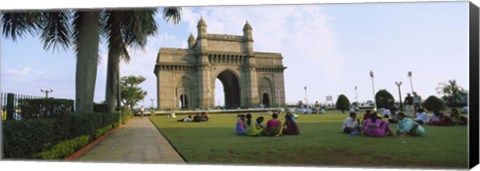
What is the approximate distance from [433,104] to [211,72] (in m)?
32.8

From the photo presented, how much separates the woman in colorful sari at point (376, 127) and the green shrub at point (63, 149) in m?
6.44

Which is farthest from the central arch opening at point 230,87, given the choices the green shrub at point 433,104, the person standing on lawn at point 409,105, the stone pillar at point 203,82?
the green shrub at point 433,104

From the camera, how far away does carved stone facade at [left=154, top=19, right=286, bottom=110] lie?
1426 inches

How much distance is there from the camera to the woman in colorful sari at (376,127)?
798 centimetres

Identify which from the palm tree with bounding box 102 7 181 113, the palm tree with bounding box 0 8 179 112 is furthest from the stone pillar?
the palm tree with bounding box 0 8 179 112

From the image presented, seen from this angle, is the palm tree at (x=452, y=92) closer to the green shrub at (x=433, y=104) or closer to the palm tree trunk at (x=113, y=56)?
the green shrub at (x=433, y=104)

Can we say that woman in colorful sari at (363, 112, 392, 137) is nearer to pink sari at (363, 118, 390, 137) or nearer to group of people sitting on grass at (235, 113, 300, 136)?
pink sari at (363, 118, 390, 137)

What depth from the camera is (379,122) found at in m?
8.02

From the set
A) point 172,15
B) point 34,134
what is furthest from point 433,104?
point 34,134

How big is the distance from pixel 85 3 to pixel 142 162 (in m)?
3.85

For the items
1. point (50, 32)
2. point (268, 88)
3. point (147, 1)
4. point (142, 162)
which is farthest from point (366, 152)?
point (268, 88)

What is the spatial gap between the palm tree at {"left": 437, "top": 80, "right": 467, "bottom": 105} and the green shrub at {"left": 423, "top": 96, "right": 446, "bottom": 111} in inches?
12.4

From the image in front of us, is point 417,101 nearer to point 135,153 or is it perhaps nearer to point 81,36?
point 135,153

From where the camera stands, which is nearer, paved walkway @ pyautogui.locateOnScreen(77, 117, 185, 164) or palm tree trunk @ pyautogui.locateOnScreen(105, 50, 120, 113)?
paved walkway @ pyautogui.locateOnScreen(77, 117, 185, 164)
